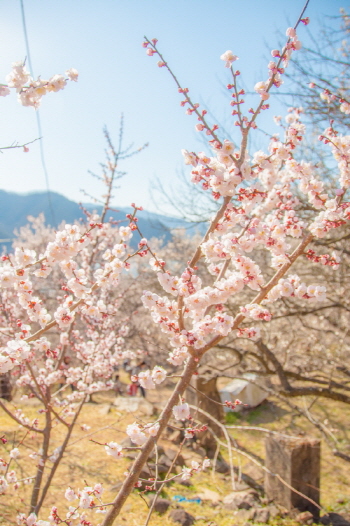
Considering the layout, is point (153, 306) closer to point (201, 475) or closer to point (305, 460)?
point (305, 460)

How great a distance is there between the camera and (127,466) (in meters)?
5.43

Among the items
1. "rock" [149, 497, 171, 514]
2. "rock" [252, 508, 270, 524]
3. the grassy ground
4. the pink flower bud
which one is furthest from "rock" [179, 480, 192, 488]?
the pink flower bud

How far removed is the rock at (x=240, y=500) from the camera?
436 cm

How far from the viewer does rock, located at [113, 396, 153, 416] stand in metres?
8.02

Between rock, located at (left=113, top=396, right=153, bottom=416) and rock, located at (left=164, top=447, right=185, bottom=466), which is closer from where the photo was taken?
rock, located at (left=164, top=447, right=185, bottom=466)

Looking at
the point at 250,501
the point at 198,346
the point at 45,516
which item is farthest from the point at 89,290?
the point at 250,501

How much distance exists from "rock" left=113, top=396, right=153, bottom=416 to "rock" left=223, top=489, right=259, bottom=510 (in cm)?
348

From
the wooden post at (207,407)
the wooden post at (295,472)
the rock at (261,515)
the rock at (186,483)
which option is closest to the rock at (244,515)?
the rock at (261,515)

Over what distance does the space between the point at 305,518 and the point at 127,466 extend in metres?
2.59

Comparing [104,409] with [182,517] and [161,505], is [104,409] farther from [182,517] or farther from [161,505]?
[182,517]

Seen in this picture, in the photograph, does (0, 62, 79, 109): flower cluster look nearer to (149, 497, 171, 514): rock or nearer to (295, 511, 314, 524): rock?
(149, 497, 171, 514): rock

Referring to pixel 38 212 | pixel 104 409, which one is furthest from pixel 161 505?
pixel 38 212

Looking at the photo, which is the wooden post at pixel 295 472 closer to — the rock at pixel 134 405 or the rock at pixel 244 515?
the rock at pixel 244 515

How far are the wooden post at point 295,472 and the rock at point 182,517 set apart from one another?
1.27 metres
